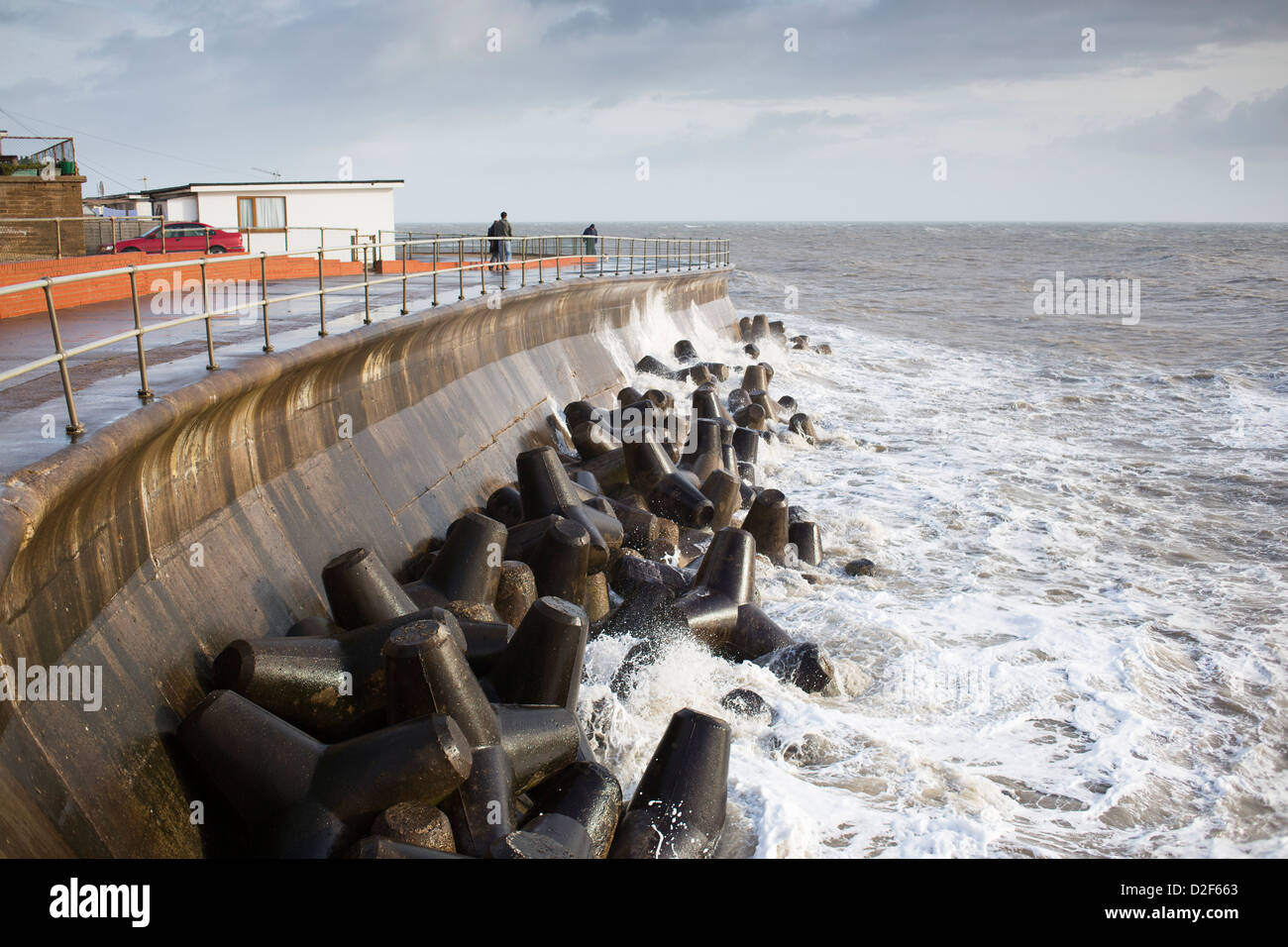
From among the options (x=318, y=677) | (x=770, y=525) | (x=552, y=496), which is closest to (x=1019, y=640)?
(x=770, y=525)

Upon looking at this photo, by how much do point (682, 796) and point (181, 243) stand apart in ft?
64.8

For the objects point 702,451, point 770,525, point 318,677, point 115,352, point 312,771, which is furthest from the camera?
point 702,451

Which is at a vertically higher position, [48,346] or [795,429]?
[48,346]

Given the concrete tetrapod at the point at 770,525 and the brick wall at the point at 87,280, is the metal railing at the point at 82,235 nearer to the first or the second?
the brick wall at the point at 87,280

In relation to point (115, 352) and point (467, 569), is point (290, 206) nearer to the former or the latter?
point (115, 352)

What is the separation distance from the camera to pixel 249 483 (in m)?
7.13

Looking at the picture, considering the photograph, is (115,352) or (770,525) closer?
(115,352)

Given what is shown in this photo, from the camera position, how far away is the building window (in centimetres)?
2641

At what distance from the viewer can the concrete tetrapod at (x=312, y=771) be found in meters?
4.52

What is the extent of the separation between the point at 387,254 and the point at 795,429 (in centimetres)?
1604

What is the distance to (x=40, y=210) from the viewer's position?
1822cm
